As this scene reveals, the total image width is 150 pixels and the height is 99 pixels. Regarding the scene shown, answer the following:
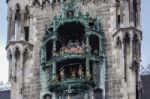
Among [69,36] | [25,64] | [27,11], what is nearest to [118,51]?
[69,36]

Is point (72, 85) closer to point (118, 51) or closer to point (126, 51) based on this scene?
point (118, 51)

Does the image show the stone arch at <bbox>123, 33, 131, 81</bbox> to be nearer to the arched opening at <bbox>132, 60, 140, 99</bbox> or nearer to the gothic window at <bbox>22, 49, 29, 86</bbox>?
the arched opening at <bbox>132, 60, 140, 99</bbox>

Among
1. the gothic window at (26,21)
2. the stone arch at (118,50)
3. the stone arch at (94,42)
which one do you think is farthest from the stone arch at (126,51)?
the gothic window at (26,21)

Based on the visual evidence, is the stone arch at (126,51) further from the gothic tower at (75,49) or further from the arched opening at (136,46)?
the arched opening at (136,46)

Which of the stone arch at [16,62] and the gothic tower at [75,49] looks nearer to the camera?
the gothic tower at [75,49]

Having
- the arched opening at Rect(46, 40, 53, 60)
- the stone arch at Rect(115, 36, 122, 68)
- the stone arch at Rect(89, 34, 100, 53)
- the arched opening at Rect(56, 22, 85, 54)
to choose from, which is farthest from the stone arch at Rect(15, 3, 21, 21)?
the stone arch at Rect(115, 36, 122, 68)

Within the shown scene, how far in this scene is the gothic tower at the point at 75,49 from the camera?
1877 inches

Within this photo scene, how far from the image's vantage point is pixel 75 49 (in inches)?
1930

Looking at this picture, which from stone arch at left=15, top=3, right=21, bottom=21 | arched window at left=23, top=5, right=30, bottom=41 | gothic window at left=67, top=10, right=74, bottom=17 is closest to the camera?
gothic window at left=67, top=10, right=74, bottom=17

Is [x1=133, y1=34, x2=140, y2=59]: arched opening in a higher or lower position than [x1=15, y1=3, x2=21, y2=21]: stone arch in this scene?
lower

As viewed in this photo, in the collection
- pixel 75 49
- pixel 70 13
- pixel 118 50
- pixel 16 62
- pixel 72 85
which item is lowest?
pixel 72 85

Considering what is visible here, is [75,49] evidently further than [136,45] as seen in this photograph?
Yes

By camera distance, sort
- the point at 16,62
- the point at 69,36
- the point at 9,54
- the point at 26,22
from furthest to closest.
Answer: the point at 26,22, the point at 69,36, the point at 9,54, the point at 16,62

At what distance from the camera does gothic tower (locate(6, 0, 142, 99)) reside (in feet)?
156
